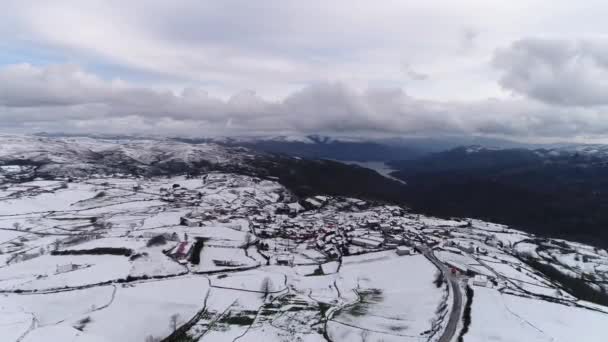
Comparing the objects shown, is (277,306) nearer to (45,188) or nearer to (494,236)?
(494,236)

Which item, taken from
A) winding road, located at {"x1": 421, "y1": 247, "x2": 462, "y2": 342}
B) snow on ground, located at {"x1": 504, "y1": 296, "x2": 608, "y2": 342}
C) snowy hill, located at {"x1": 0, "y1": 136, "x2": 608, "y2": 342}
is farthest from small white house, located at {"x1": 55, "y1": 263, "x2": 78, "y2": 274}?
snow on ground, located at {"x1": 504, "y1": 296, "x2": 608, "y2": 342}

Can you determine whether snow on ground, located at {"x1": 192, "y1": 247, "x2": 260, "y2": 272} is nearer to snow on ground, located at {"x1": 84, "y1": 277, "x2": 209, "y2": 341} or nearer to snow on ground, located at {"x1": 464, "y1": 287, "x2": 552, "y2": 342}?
snow on ground, located at {"x1": 84, "y1": 277, "x2": 209, "y2": 341}

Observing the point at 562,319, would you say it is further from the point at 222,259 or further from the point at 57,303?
the point at 57,303

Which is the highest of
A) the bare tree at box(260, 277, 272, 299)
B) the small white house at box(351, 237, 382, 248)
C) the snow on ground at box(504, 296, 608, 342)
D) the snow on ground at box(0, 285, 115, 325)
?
the snow on ground at box(504, 296, 608, 342)

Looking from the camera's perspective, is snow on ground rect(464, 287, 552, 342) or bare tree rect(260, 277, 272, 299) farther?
bare tree rect(260, 277, 272, 299)

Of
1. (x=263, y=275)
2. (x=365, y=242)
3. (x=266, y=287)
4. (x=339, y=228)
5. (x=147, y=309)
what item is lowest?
→ (x=339, y=228)

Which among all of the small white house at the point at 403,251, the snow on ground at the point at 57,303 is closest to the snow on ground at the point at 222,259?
the snow on ground at the point at 57,303

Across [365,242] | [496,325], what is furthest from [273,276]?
[496,325]

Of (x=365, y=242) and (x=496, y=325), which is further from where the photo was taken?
(x=365, y=242)
